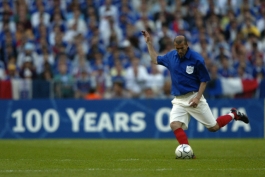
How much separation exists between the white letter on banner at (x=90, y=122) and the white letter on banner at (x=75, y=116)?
176 millimetres

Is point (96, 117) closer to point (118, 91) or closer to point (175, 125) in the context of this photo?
point (118, 91)

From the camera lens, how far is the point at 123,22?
73.9ft

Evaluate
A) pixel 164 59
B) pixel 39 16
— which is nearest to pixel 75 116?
pixel 39 16

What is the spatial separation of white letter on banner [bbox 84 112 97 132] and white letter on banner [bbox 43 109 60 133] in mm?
810

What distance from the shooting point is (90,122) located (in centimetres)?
1981

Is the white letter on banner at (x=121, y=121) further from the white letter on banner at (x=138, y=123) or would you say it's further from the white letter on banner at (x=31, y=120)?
the white letter on banner at (x=31, y=120)

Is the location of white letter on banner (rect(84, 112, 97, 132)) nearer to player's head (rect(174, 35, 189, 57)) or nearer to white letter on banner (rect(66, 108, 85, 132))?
white letter on banner (rect(66, 108, 85, 132))

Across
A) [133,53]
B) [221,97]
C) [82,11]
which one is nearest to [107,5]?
[82,11]

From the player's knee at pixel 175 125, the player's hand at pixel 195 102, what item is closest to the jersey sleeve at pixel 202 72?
the player's hand at pixel 195 102

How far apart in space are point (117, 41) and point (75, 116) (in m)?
3.36
